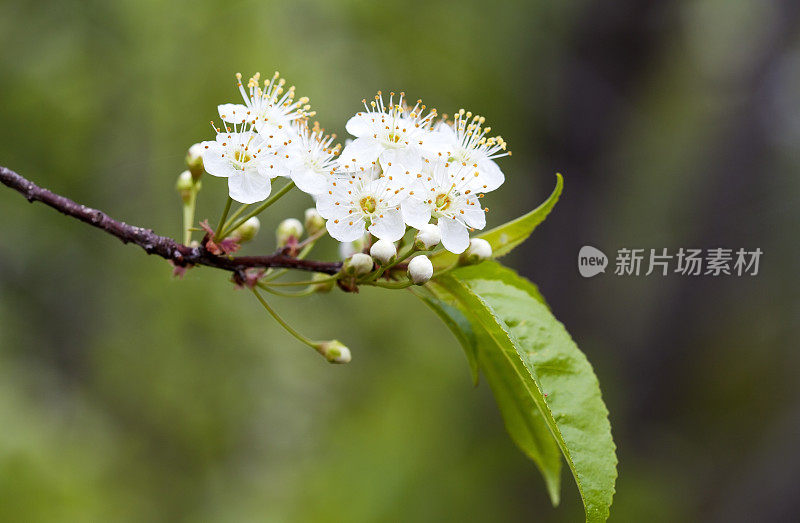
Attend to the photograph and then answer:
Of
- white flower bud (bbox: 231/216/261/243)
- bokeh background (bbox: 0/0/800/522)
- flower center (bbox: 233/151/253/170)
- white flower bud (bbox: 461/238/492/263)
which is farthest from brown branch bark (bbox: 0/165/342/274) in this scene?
bokeh background (bbox: 0/0/800/522)

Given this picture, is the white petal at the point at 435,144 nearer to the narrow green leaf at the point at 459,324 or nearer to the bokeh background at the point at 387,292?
the narrow green leaf at the point at 459,324

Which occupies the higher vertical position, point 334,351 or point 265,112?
point 265,112

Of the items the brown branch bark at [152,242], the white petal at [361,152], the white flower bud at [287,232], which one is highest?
the white petal at [361,152]

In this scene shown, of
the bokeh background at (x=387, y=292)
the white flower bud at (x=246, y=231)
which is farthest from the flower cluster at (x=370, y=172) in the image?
the bokeh background at (x=387, y=292)

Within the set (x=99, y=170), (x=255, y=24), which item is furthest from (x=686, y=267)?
(x=99, y=170)

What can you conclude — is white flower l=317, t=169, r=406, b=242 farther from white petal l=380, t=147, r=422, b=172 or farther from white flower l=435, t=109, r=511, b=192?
white flower l=435, t=109, r=511, b=192

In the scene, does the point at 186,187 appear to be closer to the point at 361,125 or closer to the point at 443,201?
the point at 361,125

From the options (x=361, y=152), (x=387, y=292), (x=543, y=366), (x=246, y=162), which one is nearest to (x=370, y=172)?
(x=361, y=152)
